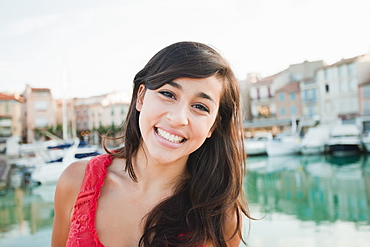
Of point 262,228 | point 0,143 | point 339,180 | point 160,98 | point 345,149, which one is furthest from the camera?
point 0,143

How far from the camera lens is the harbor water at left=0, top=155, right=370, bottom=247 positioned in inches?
163

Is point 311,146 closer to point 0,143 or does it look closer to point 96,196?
point 96,196

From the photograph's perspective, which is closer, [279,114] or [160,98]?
[160,98]

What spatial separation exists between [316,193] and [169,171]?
263 inches

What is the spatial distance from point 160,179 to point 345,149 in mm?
15780

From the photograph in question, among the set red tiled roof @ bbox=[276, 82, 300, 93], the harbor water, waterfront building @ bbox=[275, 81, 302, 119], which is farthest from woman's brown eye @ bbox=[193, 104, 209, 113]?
red tiled roof @ bbox=[276, 82, 300, 93]

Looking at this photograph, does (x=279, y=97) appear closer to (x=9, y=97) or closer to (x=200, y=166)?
(x=9, y=97)

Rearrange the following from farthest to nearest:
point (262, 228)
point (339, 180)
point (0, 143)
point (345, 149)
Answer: point (0, 143), point (345, 149), point (339, 180), point (262, 228)

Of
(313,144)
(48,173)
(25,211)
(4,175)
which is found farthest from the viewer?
(313,144)

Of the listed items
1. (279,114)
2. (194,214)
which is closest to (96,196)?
(194,214)

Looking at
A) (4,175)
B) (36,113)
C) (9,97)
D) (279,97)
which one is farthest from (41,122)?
(279,97)

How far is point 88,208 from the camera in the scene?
2.99 feet

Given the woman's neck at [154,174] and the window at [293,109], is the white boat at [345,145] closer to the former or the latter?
the window at [293,109]

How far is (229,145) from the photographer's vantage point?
1.04 m
